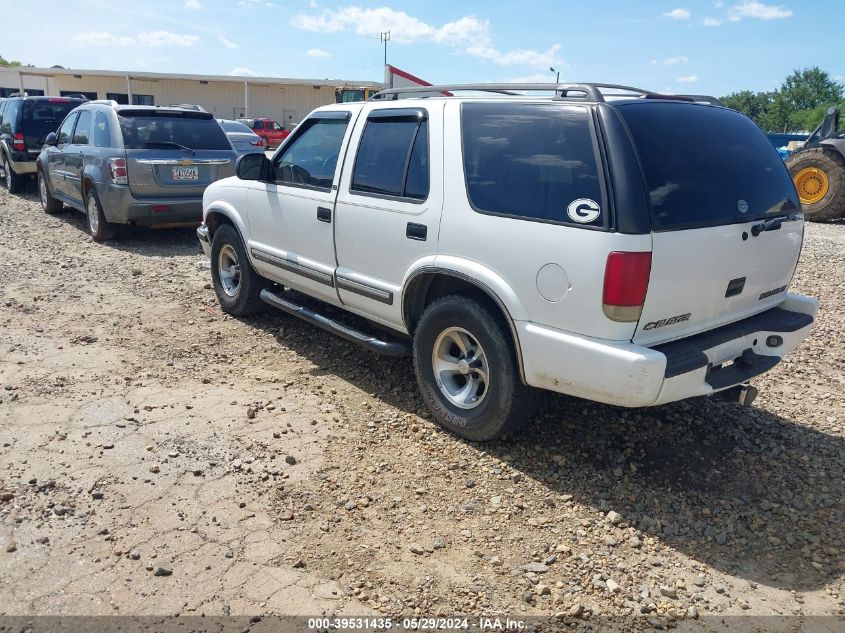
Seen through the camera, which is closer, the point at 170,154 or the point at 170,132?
the point at 170,154

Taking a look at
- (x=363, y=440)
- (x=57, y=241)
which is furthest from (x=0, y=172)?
(x=363, y=440)

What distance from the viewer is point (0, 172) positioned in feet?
54.3

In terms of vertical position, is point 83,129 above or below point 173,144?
above

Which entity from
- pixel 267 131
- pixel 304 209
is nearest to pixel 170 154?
pixel 304 209

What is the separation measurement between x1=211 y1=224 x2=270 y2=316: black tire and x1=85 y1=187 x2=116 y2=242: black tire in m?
3.58

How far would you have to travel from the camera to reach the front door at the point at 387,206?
399 centimetres

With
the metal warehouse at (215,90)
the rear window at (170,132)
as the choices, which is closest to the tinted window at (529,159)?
the rear window at (170,132)

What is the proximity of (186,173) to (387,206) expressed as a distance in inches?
218

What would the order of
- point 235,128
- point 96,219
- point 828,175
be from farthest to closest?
point 235,128 < point 828,175 < point 96,219

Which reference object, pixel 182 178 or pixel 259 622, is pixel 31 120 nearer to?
pixel 182 178

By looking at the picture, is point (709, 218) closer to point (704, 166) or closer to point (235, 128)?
→ point (704, 166)

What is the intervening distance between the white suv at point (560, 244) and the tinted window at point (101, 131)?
5569 millimetres

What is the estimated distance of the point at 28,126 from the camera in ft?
→ 43.0

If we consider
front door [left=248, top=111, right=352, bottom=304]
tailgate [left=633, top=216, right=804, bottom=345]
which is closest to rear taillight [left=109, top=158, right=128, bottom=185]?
front door [left=248, top=111, right=352, bottom=304]
